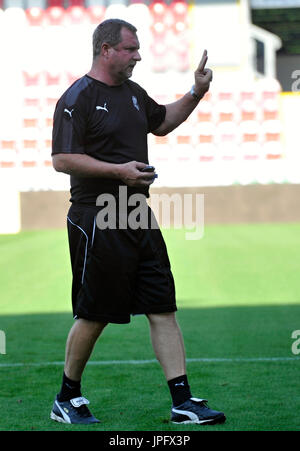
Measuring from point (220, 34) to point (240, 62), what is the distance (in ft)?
3.65

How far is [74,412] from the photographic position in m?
4.57

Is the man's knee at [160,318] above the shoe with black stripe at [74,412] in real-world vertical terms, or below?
above

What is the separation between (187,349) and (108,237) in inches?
97.6

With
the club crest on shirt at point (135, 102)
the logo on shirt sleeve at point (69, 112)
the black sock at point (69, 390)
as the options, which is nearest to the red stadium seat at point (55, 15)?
the club crest on shirt at point (135, 102)

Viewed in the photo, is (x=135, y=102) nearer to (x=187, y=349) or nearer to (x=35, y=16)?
(x=187, y=349)

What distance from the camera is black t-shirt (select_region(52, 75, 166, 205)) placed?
14.6ft

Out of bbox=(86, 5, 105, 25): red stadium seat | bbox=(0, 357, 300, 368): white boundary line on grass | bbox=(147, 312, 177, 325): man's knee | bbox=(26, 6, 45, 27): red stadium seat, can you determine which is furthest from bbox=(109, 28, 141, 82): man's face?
bbox=(26, 6, 45, 27): red stadium seat

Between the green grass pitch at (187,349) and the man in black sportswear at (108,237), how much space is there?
0.28 m

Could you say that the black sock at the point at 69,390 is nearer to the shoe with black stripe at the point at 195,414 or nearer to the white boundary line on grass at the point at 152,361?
the shoe with black stripe at the point at 195,414

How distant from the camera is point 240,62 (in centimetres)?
2989

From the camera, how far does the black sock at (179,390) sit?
4488 millimetres

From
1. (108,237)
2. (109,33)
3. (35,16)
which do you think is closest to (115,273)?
(108,237)

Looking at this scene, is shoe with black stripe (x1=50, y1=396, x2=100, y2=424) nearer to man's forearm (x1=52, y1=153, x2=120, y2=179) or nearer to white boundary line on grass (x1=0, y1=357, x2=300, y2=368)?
man's forearm (x1=52, y1=153, x2=120, y2=179)
